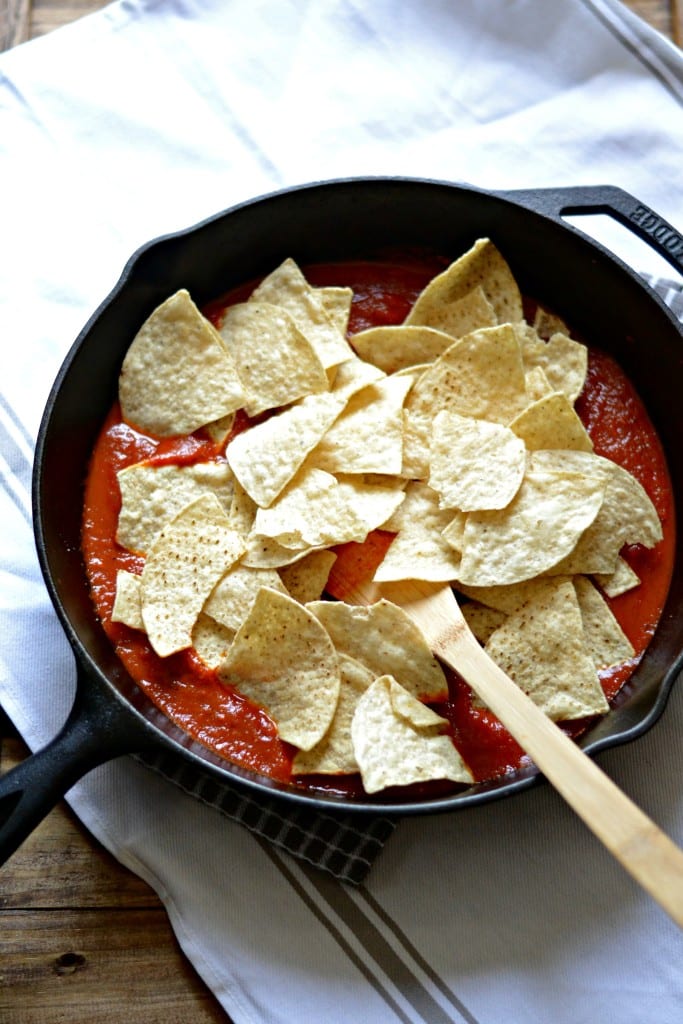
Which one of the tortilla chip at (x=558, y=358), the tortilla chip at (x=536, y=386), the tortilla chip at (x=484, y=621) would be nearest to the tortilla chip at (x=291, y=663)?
the tortilla chip at (x=484, y=621)

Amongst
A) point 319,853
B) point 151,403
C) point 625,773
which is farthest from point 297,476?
point 625,773

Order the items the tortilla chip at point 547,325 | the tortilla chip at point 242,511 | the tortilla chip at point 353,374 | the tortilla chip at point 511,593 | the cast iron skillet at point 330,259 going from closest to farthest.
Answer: the cast iron skillet at point 330,259, the tortilla chip at point 511,593, the tortilla chip at point 242,511, the tortilla chip at point 353,374, the tortilla chip at point 547,325

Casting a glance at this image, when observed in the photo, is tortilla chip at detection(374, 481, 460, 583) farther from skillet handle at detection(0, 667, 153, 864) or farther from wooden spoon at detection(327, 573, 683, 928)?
skillet handle at detection(0, 667, 153, 864)

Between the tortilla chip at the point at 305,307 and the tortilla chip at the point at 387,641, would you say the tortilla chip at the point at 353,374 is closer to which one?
the tortilla chip at the point at 305,307

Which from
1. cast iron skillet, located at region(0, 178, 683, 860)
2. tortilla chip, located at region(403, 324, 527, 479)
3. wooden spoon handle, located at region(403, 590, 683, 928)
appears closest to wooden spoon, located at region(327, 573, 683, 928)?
wooden spoon handle, located at region(403, 590, 683, 928)

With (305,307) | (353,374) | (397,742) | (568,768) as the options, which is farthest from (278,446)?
(568,768)

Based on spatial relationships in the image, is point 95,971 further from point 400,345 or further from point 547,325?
point 547,325
